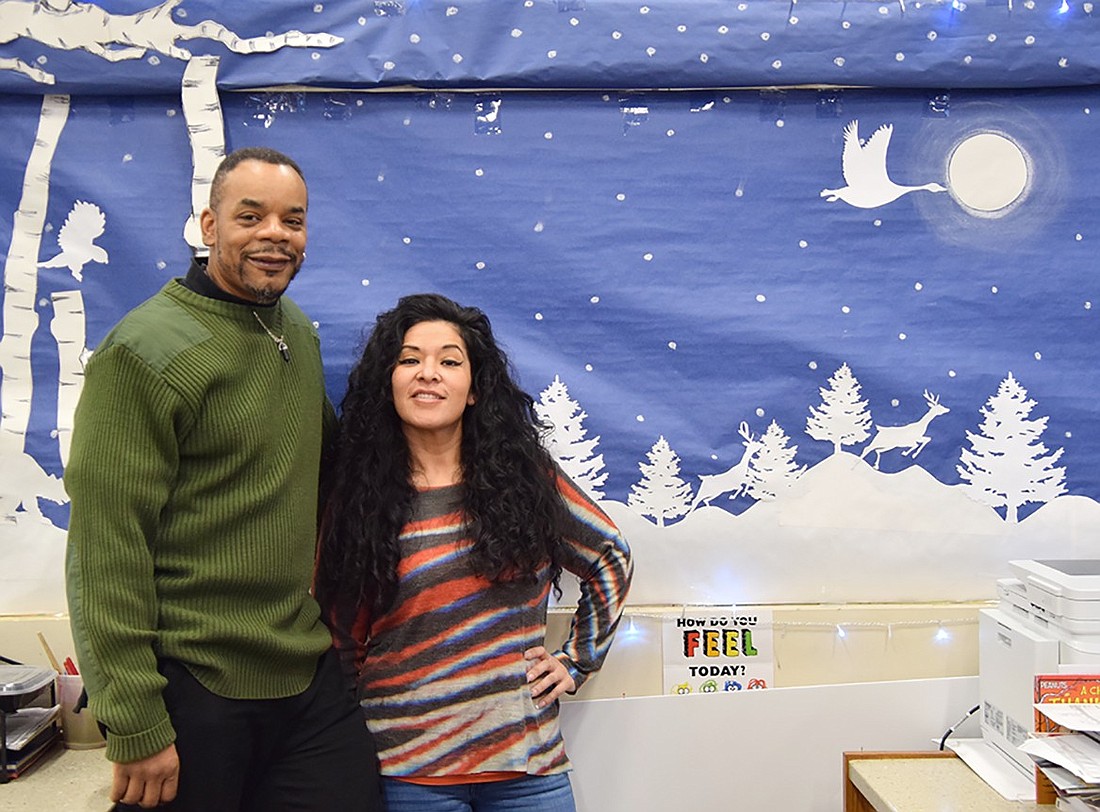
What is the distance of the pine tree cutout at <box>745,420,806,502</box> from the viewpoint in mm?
2320

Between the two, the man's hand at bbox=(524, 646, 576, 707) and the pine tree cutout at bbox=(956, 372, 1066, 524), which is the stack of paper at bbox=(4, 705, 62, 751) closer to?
the man's hand at bbox=(524, 646, 576, 707)

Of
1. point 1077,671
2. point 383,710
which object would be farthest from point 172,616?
point 1077,671

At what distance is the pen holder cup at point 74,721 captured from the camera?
6.88 feet

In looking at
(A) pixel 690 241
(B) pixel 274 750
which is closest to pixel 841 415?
(A) pixel 690 241

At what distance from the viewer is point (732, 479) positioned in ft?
7.63

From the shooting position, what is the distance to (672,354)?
91.0 inches

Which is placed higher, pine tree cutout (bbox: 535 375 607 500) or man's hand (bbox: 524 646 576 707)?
pine tree cutout (bbox: 535 375 607 500)

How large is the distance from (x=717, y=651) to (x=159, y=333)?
136 centimetres

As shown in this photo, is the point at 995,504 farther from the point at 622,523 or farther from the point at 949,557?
the point at 622,523

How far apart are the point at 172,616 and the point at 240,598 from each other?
10 cm

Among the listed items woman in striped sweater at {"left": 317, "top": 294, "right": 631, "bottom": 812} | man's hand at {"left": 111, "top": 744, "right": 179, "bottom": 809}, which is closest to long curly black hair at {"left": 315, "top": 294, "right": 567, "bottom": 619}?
woman in striped sweater at {"left": 317, "top": 294, "right": 631, "bottom": 812}

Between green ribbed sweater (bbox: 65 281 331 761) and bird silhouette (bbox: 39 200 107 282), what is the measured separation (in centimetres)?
69

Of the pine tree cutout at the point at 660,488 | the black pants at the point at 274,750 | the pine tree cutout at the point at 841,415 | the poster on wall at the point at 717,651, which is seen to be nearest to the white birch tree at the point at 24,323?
the black pants at the point at 274,750

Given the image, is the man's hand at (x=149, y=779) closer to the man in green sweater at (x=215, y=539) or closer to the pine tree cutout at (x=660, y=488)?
the man in green sweater at (x=215, y=539)
